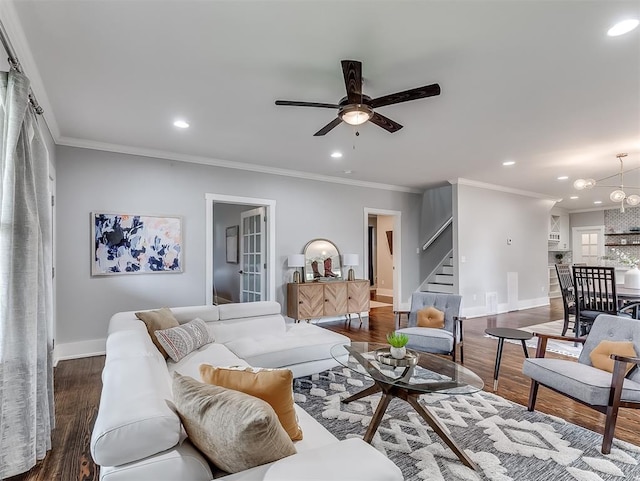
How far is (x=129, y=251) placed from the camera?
4559 mm

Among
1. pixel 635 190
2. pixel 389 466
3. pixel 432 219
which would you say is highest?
pixel 635 190

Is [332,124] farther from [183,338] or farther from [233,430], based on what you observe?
[233,430]

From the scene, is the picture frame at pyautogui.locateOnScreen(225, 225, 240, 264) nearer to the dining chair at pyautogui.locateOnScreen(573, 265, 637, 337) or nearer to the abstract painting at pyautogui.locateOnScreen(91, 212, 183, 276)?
the abstract painting at pyautogui.locateOnScreen(91, 212, 183, 276)

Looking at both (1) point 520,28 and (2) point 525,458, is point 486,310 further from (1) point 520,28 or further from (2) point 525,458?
(1) point 520,28

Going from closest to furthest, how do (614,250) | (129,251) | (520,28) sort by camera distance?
1. (520,28)
2. (129,251)
3. (614,250)

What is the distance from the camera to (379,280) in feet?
33.6

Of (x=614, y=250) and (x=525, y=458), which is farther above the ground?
(x=614, y=250)

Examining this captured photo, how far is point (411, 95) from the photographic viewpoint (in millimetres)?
2453

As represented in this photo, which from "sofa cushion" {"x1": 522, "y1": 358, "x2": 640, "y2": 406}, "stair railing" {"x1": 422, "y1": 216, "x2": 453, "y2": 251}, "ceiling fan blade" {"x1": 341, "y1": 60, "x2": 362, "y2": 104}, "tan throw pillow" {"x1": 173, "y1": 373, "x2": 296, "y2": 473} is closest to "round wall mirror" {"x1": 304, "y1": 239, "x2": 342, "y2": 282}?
"stair railing" {"x1": 422, "y1": 216, "x2": 453, "y2": 251}

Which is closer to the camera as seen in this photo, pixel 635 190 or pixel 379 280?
pixel 635 190

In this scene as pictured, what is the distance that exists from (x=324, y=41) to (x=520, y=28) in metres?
1.23

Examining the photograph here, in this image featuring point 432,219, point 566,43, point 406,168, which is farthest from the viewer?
point 432,219

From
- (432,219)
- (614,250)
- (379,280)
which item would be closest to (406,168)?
(432,219)

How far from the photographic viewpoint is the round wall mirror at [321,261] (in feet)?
20.1
